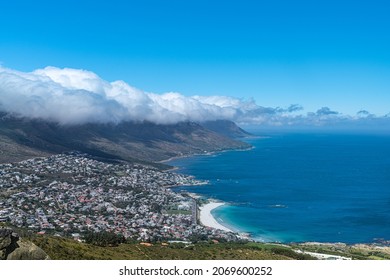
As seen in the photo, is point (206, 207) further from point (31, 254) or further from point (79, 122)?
point (79, 122)

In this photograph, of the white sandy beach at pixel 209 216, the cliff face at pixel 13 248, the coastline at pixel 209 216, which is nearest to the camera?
the cliff face at pixel 13 248

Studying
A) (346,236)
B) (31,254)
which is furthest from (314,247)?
(31,254)

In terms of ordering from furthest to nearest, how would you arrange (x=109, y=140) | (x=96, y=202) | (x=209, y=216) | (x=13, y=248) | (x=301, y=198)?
(x=109, y=140) → (x=301, y=198) → (x=96, y=202) → (x=209, y=216) → (x=13, y=248)

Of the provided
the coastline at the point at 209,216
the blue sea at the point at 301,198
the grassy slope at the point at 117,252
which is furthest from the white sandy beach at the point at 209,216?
the grassy slope at the point at 117,252

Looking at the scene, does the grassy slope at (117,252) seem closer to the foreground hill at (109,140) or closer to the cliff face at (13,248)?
the cliff face at (13,248)

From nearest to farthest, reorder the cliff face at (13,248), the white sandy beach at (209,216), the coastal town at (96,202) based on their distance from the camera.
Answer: the cliff face at (13,248), the coastal town at (96,202), the white sandy beach at (209,216)

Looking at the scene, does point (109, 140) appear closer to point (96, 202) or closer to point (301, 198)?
point (301, 198)

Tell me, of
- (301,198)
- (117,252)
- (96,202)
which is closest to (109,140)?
(301,198)
